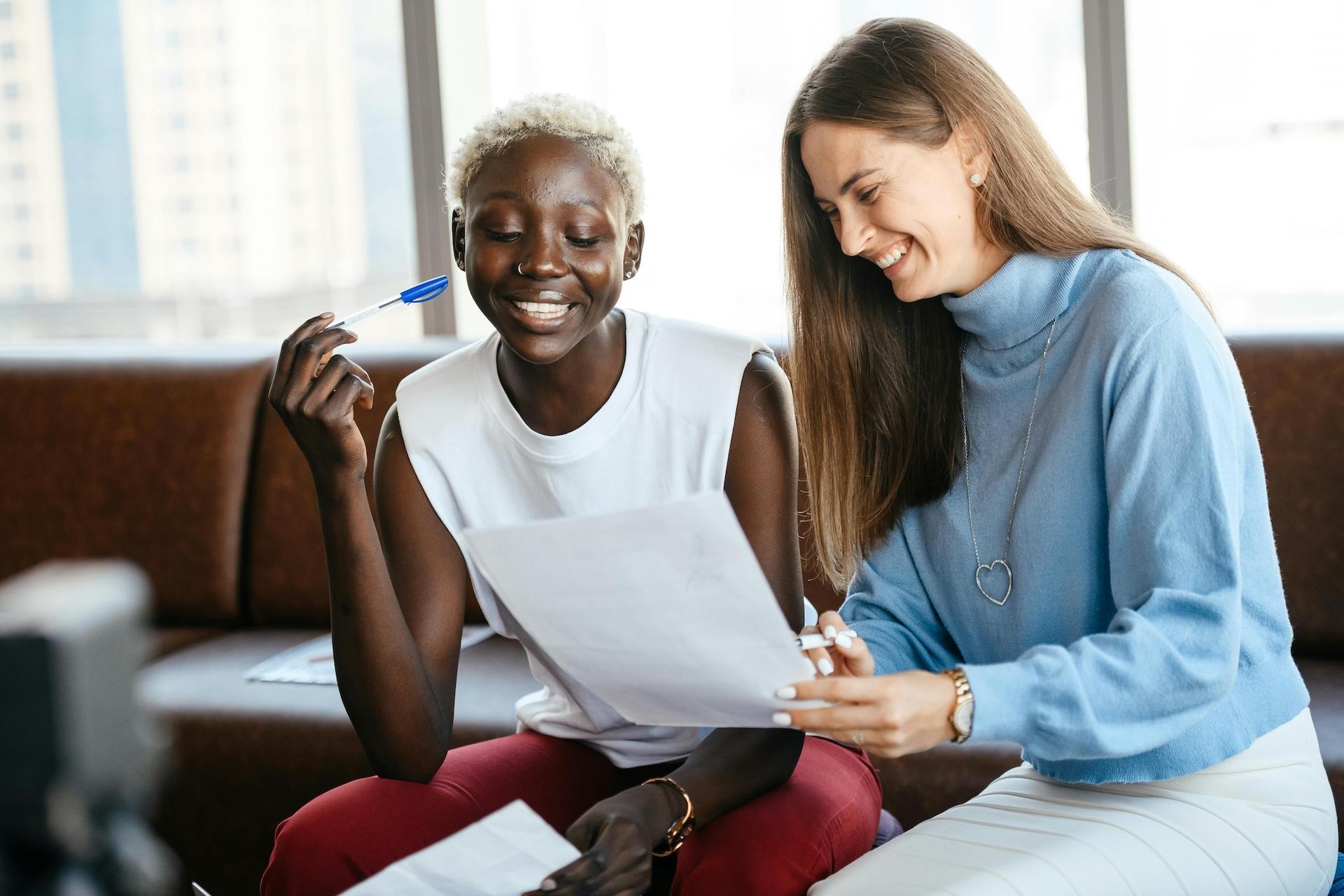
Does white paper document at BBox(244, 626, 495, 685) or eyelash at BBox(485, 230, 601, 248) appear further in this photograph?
white paper document at BBox(244, 626, 495, 685)

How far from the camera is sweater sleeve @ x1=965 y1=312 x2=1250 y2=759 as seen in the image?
1076 millimetres

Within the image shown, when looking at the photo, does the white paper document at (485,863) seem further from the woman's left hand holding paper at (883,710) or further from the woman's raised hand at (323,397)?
the woman's raised hand at (323,397)

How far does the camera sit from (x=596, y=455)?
145 cm

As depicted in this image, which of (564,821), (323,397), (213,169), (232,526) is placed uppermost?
(213,169)

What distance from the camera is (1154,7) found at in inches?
103

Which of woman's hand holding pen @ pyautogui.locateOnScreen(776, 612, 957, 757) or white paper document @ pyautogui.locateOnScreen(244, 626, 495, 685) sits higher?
woman's hand holding pen @ pyautogui.locateOnScreen(776, 612, 957, 757)

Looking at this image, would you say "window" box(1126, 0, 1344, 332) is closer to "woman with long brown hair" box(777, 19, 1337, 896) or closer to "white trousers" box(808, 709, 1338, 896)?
"woman with long brown hair" box(777, 19, 1337, 896)

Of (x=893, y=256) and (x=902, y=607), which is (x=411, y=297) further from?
(x=902, y=607)

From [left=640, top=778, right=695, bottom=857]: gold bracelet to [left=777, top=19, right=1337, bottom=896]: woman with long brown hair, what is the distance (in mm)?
137

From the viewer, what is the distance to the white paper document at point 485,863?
3.31ft

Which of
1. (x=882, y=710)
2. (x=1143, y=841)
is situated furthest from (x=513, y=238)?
(x=1143, y=841)

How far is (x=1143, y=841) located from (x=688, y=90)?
7.15ft

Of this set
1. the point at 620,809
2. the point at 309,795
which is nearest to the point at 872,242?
the point at 620,809

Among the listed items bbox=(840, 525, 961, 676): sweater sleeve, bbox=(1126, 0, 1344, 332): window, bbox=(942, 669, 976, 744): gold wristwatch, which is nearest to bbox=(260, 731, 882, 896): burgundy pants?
bbox=(840, 525, 961, 676): sweater sleeve
